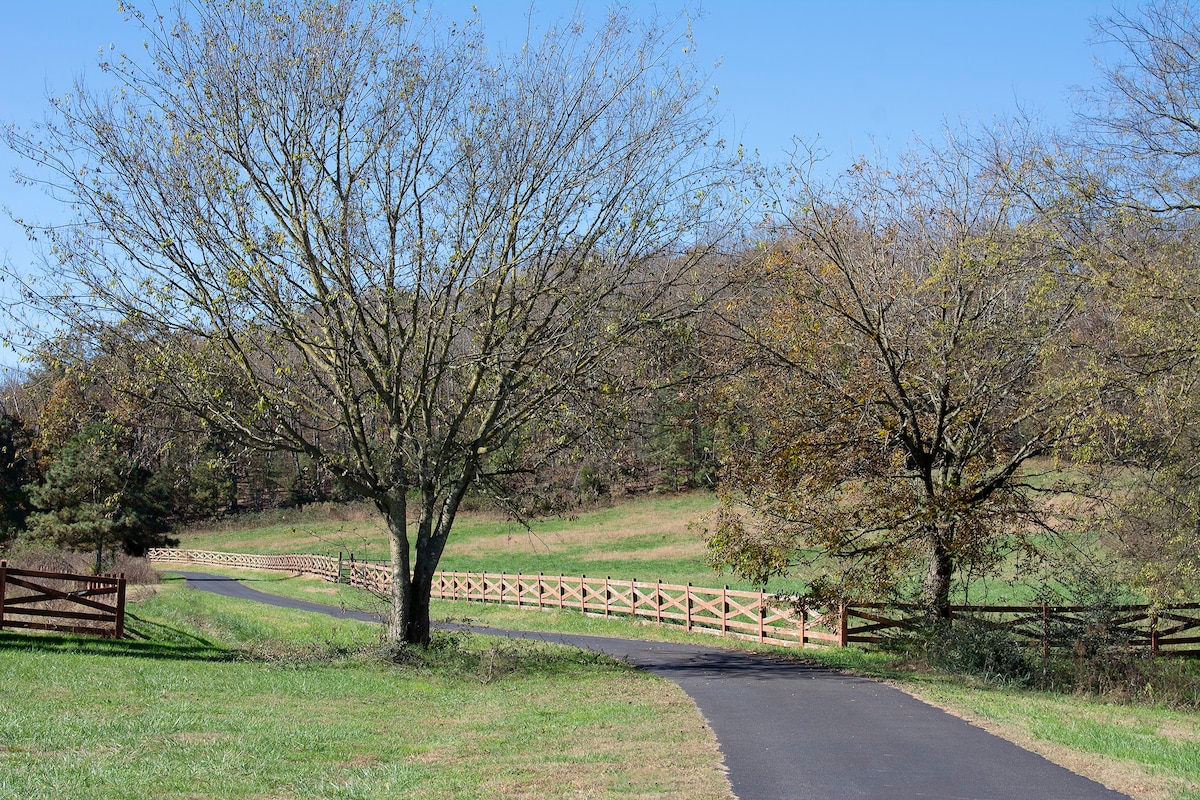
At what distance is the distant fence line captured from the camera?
1753cm

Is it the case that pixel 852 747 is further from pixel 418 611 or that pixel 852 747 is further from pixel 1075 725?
pixel 418 611

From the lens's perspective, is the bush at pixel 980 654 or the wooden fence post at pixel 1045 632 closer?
the bush at pixel 980 654

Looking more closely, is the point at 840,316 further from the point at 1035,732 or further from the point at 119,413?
the point at 119,413

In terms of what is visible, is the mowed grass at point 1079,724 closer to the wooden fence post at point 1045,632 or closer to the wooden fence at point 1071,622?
the wooden fence at point 1071,622

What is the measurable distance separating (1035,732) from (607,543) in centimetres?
4440

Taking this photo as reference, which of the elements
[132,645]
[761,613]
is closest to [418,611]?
[132,645]

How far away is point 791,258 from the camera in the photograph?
62.2 ft

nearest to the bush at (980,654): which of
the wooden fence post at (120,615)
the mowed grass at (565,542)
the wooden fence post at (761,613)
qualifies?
the wooden fence post at (761,613)

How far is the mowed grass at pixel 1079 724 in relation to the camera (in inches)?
328

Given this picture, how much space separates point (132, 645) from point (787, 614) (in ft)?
44.5

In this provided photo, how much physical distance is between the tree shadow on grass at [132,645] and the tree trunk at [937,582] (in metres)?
13.0

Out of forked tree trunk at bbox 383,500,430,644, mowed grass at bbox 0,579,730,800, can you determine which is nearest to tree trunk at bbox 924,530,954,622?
mowed grass at bbox 0,579,730,800

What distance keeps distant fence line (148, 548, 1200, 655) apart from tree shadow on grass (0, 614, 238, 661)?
5.14 meters

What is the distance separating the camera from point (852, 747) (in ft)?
31.9
